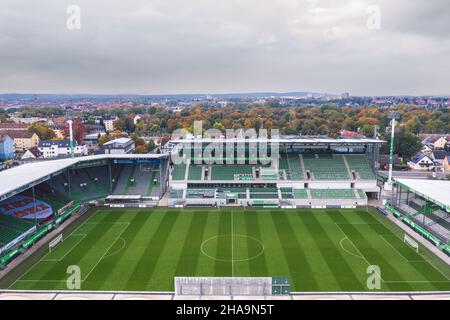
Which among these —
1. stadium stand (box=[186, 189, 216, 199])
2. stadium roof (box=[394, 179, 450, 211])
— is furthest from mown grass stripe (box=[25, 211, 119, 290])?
stadium roof (box=[394, 179, 450, 211])

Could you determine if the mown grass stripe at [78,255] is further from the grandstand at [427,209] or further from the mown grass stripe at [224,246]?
the grandstand at [427,209]

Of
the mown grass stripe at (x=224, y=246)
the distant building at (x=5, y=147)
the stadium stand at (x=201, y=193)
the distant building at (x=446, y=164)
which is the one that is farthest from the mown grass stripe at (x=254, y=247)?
the distant building at (x=5, y=147)

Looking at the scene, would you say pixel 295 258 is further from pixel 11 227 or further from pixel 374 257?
pixel 11 227

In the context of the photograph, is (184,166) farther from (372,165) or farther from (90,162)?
(372,165)

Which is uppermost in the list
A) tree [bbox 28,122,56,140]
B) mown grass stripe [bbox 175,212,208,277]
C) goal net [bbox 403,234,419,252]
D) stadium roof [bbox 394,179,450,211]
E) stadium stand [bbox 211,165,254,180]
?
tree [bbox 28,122,56,140]

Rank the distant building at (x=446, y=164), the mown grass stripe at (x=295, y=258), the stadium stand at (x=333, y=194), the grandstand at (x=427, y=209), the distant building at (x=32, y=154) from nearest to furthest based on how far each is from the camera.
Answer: the mown grass stripe at (x=295, y=258) → the grandstand at (x=427, y=209) → the stadium stand at (x=333, y=194) → the distant building at (x=446, y=164) → the distant building at (x=32, y=154)

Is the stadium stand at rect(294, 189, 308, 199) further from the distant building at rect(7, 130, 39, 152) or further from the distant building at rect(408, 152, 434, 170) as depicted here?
the distant building at rect(7, 130, 39, 152)

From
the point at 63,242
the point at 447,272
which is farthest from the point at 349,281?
the point at 63,242
